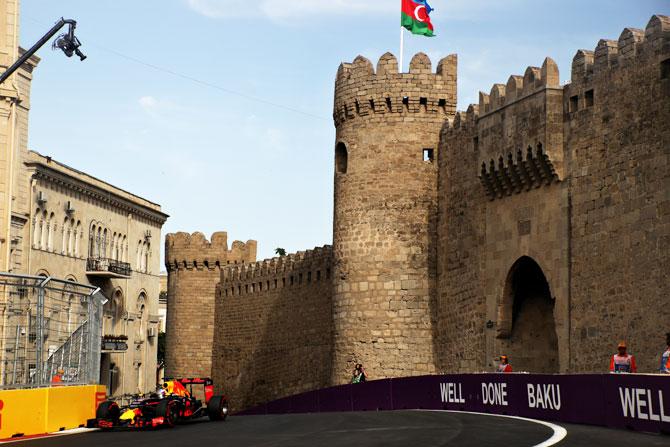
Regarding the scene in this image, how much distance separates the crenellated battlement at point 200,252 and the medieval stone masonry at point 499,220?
13.4m

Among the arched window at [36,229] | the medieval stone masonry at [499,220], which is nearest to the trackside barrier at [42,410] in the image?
the medieval stone masonry at [499,220]

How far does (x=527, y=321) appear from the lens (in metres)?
29.1

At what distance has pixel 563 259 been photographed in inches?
1035

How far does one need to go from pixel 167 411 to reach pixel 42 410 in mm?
2057

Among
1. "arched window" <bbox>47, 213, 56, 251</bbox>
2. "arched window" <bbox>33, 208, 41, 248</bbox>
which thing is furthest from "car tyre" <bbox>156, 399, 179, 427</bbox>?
"arched window" <bbox>47, 213, 56, 251</bbox>

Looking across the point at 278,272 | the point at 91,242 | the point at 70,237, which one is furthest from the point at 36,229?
the point at 278,272

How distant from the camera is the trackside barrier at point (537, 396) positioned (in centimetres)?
1627

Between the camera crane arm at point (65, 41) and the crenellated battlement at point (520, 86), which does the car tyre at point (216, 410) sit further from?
the crenellated battlement at point (520, 86)

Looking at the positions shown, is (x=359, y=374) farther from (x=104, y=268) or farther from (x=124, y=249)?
(x=124, y=249)

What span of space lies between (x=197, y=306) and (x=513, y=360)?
87.1ft

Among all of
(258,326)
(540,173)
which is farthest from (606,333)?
(258,326)

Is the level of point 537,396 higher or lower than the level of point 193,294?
lower

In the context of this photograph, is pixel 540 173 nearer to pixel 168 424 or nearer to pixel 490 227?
pixel 490 227

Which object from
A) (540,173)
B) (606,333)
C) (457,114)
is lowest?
(606,333)
